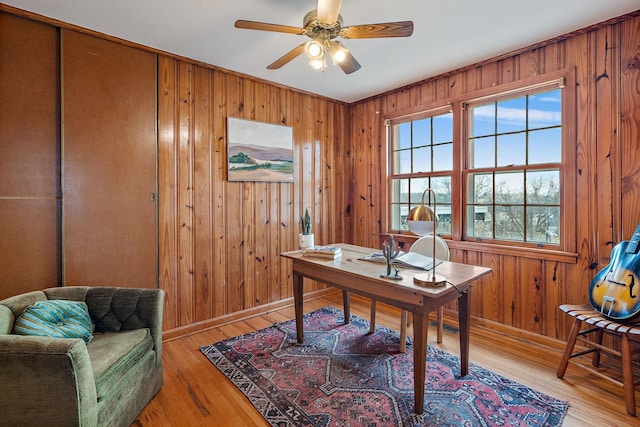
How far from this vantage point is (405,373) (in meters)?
2.21

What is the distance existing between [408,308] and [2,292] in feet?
8.82

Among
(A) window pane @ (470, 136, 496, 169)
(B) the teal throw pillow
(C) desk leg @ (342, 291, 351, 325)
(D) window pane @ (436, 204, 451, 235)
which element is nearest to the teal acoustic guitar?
(A) window pane @ (470, 136, 496, 169)

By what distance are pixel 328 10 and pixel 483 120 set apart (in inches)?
82.4

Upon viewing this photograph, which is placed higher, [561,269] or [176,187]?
[176,187]

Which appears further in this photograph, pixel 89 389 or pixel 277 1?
pixel 277 1

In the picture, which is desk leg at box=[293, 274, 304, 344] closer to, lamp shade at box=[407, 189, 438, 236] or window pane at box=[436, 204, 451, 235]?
lamp shade at box=[407, 189, 438, 236]

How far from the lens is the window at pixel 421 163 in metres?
3.31

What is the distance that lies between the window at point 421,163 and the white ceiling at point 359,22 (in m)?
0.65

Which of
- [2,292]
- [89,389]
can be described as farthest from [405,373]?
[2,292]

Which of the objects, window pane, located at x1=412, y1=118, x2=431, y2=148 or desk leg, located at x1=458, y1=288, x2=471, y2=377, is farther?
window pane, located at x1=412, y1=118, x2=431, y2=148

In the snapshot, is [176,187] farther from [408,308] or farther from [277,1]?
[408,308]

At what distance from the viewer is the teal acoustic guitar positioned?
6.15ft

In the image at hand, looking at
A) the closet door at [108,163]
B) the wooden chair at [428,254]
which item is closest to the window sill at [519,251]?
the wooden chair at [428,254]

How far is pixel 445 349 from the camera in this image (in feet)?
8.43
